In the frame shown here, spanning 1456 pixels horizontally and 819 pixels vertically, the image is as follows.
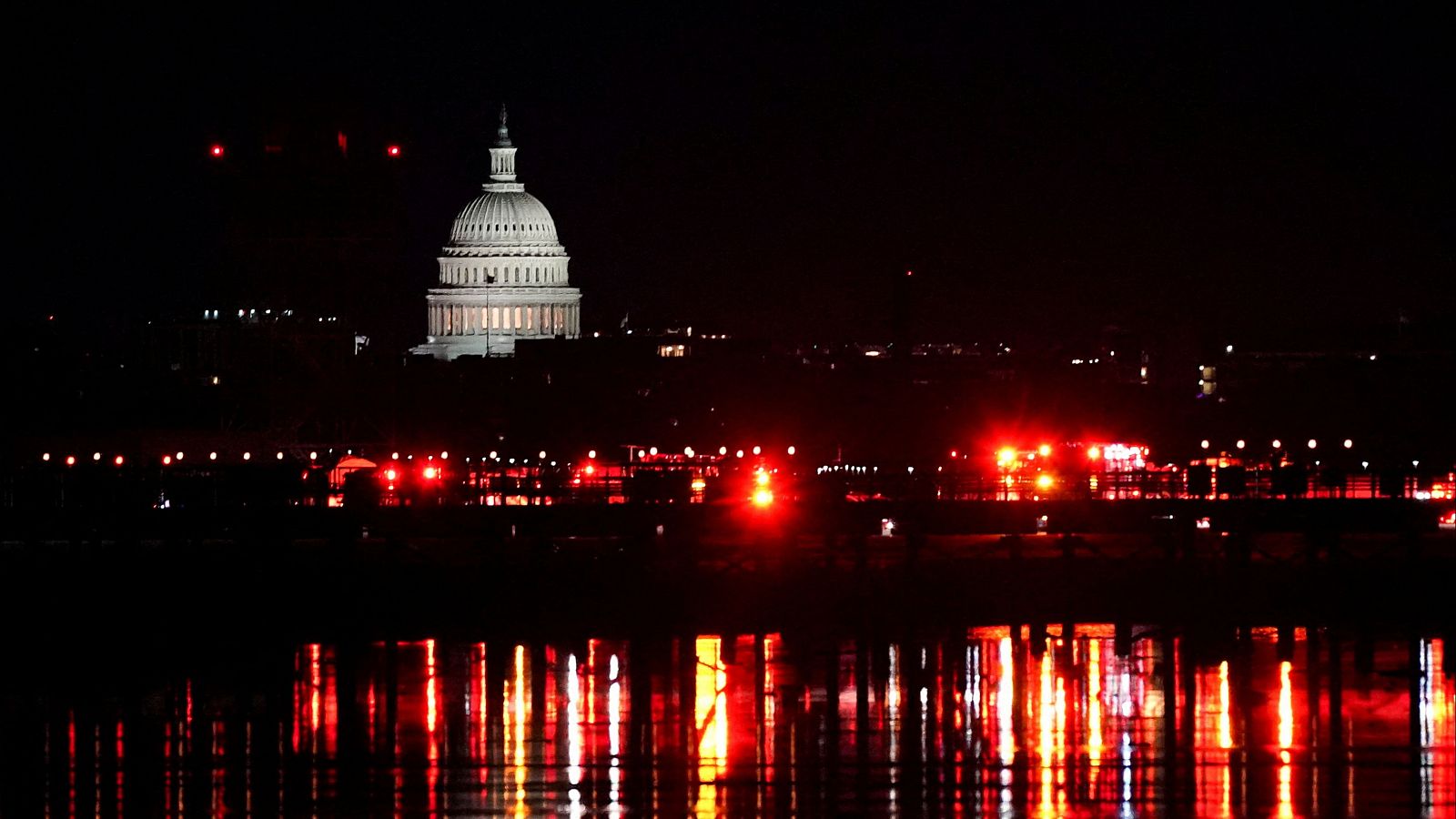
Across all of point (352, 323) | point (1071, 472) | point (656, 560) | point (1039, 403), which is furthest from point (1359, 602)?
point (1039, 403)

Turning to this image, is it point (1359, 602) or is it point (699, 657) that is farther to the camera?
point (1359, 602)

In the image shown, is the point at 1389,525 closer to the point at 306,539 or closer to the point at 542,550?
the point at 542,550

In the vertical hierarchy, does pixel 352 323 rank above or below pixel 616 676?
above

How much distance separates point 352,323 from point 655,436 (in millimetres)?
20166

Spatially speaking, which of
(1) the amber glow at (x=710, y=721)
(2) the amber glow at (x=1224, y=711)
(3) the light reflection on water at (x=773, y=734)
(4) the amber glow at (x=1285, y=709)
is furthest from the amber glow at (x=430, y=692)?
(4) the amber glow at (x=1285, y=709)

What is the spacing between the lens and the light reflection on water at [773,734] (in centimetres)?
2892

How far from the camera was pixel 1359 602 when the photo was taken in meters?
47.2

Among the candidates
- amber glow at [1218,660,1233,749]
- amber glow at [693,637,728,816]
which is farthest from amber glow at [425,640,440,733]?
amber glow at [1218,660,1233,749]

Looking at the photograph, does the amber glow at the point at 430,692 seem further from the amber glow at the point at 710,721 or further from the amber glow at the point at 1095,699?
the amber glow at the point at 1095,699

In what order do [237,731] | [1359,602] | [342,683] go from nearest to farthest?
[237,731] → [342,683] → [1359,602]

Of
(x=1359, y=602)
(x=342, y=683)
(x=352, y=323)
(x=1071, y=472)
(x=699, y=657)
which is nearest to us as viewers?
(x=342, y=683)

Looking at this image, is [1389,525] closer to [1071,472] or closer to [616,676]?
[616,676]

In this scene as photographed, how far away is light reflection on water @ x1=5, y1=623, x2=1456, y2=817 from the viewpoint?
1139 inches

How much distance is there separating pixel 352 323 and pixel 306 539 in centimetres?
4484
